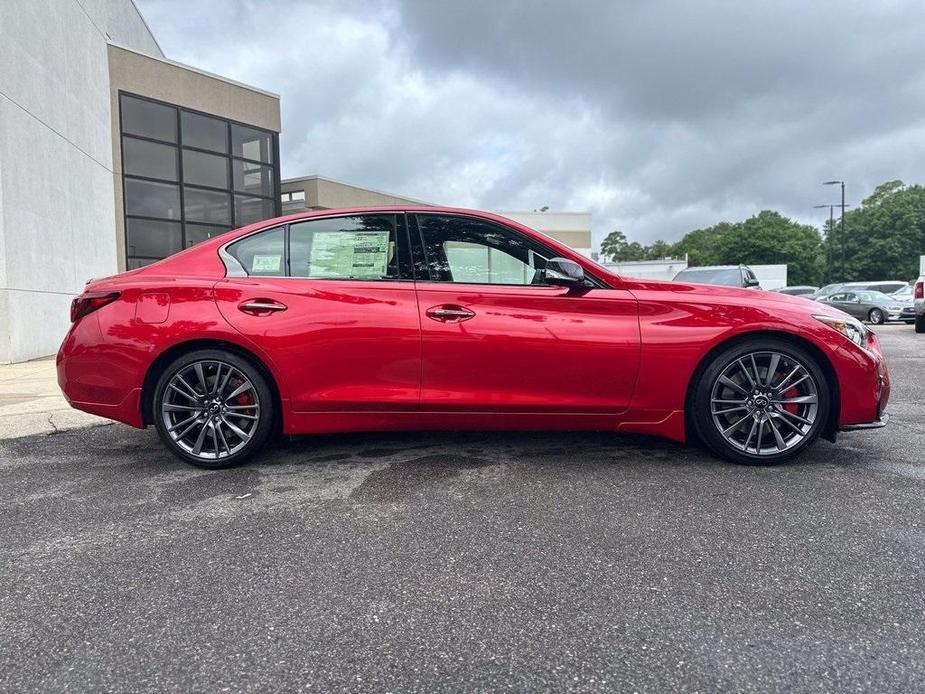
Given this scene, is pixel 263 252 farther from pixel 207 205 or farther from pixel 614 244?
pixel 614 244

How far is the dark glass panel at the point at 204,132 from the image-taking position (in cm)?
1633

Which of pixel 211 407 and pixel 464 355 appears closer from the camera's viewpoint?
pixel 464 355

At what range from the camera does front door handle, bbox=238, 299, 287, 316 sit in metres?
3.60

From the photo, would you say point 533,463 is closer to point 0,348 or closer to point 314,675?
point 314,675

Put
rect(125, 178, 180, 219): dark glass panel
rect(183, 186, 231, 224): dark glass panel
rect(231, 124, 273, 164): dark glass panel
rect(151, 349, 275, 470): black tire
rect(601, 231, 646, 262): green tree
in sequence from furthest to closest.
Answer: rect(601, 231, 646, 262): green tree
rect(231, 124, 273, 164): dark glass panel
rect(183, 186, 231, 224): dark glass panel
rect(125, 178, 180, 219): dark glass panel
rect(151, 349, 275, 470): black tire

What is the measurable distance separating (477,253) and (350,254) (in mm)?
783

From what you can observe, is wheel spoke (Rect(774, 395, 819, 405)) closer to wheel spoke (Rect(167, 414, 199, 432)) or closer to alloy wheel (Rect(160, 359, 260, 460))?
alloy wheel (Rect(160, 359, 260, 460))

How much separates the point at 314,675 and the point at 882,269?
76.8 metres

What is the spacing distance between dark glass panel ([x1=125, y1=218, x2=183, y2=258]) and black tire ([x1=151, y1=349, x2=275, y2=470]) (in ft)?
44.8

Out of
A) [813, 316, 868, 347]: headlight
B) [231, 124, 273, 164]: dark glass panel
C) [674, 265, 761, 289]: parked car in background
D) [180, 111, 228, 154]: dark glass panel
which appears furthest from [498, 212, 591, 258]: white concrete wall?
[813, 316, 868, 347]: headlight

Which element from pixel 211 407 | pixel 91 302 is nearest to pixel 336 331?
pixel 211 407

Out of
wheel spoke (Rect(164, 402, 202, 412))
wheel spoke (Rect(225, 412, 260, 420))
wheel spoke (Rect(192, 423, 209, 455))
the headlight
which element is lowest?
wheel spoke (Rect(192, 423, 209, 455))

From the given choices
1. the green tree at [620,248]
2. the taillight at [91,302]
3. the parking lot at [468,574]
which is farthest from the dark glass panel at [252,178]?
the green tree at [620,248]

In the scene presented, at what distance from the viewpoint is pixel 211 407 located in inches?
144
